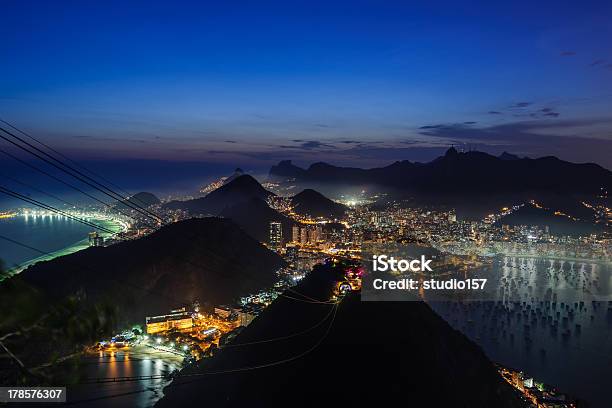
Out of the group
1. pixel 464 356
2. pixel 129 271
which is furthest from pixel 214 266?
pixel 464 356

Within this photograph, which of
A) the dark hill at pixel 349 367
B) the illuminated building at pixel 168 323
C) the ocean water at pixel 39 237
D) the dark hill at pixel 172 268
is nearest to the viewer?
the dark hill at pixel 349 367

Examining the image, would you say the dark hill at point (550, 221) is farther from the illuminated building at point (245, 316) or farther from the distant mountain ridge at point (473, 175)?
the illuminated building at point (245, 316)

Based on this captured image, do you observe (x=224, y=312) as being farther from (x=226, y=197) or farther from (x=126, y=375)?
(x=226, y=197)

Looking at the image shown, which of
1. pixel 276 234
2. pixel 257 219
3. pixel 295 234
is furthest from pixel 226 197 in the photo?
pixel 295 234

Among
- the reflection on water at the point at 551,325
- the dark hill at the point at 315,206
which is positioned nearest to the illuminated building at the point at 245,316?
the reflection on water at the point at 551,325

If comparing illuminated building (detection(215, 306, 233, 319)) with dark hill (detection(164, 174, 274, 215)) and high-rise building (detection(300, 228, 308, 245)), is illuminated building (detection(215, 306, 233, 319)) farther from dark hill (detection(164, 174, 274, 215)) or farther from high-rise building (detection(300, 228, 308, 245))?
dark hill (detection(164, 174, 274, 215))
